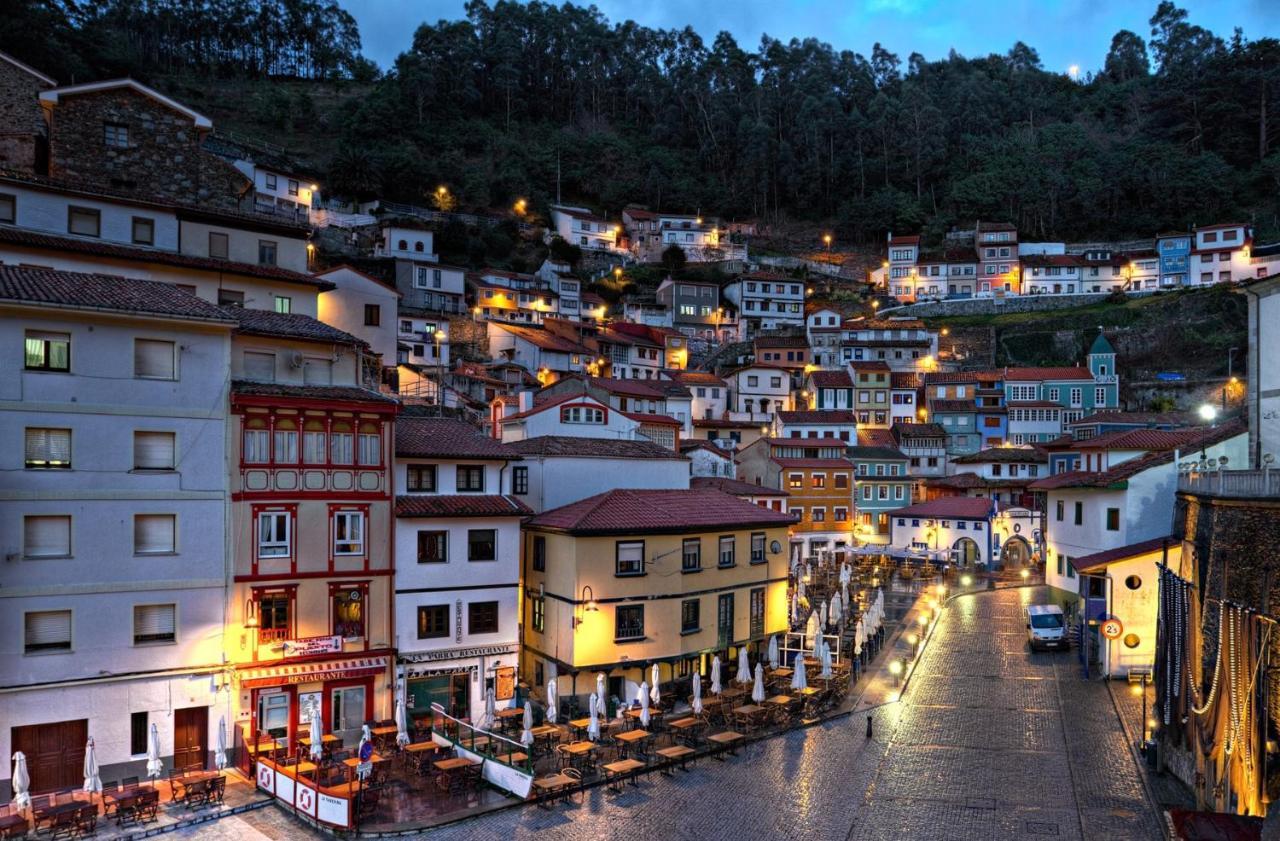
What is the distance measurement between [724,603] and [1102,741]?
12959 mm

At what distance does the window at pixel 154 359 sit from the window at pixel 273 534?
15.2 feet

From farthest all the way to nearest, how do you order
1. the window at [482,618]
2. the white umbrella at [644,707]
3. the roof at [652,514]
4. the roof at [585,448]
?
the roof at [585,448], the roof at [652,514], the window at [482,618], the white umbrella at [644,707]

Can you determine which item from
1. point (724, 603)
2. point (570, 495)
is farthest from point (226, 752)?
point (724, 603)

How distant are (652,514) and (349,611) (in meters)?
10.6

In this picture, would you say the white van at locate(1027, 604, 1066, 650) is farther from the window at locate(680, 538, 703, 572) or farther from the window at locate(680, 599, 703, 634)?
the window at locate(680, 538, 703, 572)

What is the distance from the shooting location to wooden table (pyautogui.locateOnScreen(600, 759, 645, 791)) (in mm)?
21453

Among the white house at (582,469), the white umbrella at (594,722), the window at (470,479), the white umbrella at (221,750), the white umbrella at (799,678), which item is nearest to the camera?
the white umbrella at (221,750)

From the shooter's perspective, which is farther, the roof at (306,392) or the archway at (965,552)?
the archway at (965,552)

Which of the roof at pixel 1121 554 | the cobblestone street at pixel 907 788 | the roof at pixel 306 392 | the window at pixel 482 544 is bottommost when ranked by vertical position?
the cobblestone street at pixel 907 788

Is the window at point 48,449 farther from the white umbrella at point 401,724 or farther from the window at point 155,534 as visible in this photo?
the white umbrella at point 401,724

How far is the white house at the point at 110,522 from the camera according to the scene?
21.1 metres

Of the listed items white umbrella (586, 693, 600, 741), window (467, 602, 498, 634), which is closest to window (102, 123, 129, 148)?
window (467, 602, 498, 634)

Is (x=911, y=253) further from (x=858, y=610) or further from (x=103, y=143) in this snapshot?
(x=103, y=143)

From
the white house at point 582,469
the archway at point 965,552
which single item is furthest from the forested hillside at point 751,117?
the white house at point 582,469
